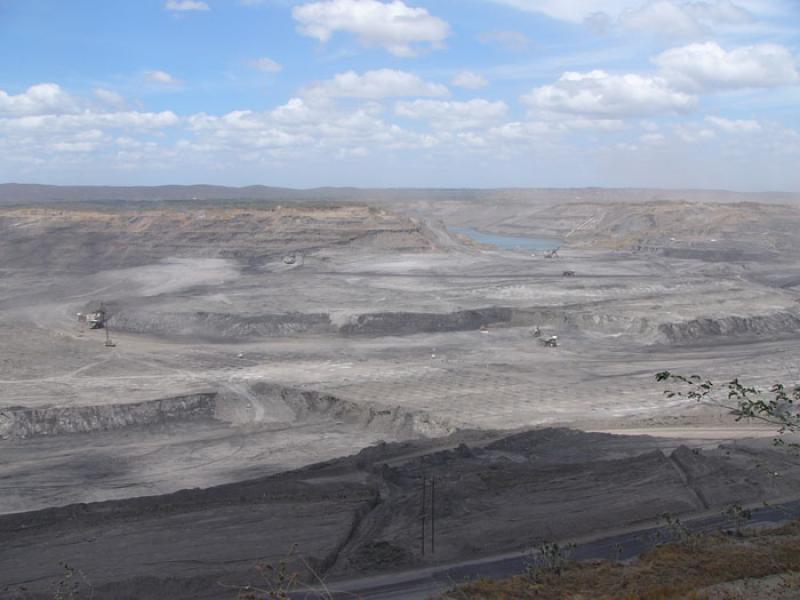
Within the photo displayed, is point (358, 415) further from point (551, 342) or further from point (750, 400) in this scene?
point (750, 400)

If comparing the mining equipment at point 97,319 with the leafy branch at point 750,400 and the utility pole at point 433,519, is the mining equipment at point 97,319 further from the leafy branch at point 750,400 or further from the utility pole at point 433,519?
the utility pole at point 433,519

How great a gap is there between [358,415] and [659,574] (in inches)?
749

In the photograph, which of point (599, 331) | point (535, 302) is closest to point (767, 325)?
point (599, 331)

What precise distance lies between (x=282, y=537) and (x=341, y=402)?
14.4 m

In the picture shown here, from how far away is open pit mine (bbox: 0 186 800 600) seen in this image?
56.3ft

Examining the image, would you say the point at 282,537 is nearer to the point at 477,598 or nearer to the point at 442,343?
the point at 477,598

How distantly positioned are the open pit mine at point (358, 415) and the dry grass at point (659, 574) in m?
1.58

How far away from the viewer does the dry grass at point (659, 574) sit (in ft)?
39.2

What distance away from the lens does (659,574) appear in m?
12.8

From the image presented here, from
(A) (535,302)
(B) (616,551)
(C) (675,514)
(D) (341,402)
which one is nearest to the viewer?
(B) (616,551)

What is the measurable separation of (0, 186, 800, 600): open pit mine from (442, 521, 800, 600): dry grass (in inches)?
62.1

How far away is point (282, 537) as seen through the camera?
17.4 m

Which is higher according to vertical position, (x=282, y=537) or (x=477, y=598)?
(x=477, y=598)

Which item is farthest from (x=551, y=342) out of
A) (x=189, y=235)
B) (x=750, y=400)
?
(x=189, y=235)
